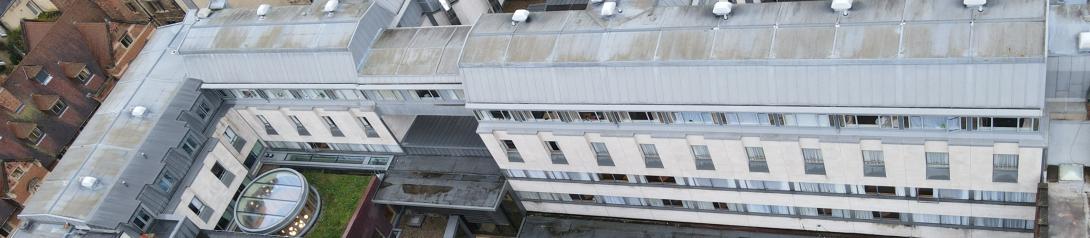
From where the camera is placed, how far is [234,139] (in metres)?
76.9

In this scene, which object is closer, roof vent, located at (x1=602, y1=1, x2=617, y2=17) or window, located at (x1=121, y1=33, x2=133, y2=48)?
roof vent, located at (x1=602, y1=1, x2=617, y2=17)

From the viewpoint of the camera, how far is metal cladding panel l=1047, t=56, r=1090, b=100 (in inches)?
1750

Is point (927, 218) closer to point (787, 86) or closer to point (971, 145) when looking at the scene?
point (971, 145)

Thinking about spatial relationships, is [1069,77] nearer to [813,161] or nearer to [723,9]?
[813,161]

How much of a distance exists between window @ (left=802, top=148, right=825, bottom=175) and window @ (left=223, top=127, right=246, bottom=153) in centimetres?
5065

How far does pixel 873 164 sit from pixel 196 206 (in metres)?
54.6

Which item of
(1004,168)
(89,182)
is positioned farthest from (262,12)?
(1004,168)

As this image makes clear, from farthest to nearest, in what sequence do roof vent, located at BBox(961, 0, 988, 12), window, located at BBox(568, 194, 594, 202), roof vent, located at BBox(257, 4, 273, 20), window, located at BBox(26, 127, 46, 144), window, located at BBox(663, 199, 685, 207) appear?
window, located at BBox(26, 127, 46, 144)
roof vent, located at BBox(257, 4, 273, 20)
window, located at BBox(568, 194, 594, 202)
window, located at BBox(663, 199, 685, 207)
roof vent, located at BBox(961, 0, 988, 12)

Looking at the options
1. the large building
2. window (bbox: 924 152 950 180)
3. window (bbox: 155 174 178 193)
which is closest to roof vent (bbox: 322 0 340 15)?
the large building

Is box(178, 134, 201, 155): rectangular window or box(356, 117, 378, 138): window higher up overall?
box(356, 117, 378, 138): window

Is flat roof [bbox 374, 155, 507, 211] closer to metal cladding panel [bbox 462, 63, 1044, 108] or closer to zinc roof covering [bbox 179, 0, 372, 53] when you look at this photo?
metal cladding panel [bbox 462, 63, 1044, 108]

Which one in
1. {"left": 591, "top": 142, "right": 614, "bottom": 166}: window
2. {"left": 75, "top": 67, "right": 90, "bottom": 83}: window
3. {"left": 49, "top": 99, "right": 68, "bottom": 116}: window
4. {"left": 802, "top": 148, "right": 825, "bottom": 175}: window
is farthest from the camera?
{"left": 75, "top": 67, "right": 90, "bottom": 83}: window

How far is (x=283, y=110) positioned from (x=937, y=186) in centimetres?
5164

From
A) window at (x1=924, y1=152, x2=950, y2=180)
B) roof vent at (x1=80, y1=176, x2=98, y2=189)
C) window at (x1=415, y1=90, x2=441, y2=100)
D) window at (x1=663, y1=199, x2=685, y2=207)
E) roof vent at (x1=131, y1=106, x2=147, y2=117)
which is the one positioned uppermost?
window at (x1=415, y1=90, x2=441, y2=100)
